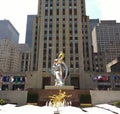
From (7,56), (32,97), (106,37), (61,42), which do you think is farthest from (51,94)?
(106,37)

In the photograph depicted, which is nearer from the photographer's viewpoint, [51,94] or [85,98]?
[85,98]

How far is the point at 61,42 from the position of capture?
74.6 m

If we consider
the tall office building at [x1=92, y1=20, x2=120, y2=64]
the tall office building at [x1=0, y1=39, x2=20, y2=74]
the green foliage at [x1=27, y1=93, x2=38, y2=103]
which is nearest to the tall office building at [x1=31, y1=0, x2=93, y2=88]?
the green foliage at [x1=27, y1=93, x2=38, y2=103]

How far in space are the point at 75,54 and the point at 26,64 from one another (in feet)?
195

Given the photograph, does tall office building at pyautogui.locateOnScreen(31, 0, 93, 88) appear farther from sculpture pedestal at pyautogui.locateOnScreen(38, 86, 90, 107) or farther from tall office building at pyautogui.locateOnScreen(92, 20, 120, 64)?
tall office building at pyautogui.locateOnScreen(92, 20, 120, 64)

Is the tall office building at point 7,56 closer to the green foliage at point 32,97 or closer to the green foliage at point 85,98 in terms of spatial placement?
the green foliage at point 32,97

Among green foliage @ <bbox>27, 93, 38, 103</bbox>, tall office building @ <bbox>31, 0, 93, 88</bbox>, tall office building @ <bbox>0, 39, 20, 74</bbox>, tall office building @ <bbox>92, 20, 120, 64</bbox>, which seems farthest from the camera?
tall office building @ <bbox>92, 20, 120, 64</bbox>

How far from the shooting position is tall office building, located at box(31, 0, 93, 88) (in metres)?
69.9

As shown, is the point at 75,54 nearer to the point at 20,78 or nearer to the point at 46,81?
the point at 46,81

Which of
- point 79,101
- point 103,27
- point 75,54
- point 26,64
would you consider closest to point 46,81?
point 75,54

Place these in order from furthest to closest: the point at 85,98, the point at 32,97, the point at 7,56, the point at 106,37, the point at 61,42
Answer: the point at 106,37 → the point at 7,56 → the point at 61,42 → the point at 85,98 → the point at 32,97

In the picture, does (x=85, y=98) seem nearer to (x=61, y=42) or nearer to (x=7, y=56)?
(x=61, y=42)

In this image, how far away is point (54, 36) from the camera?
75.6m

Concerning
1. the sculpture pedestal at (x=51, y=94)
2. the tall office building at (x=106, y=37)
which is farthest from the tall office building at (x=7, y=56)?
the sculpture pedestal at (x=51, y=94)
